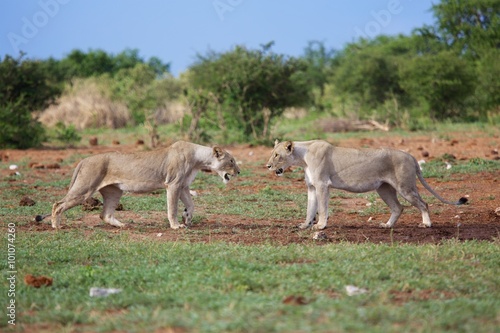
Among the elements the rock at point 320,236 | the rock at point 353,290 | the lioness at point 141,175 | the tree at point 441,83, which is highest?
the tree at point 441,83

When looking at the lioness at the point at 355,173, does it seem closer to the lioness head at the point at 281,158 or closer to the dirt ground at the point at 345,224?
the lioness head at the point at 281,158

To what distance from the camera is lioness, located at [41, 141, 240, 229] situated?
11.4m

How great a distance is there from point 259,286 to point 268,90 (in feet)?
71.6

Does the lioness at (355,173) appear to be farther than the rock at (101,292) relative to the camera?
Yes

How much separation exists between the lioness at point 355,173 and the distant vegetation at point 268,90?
12890 millimetres

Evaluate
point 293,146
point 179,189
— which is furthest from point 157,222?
point 293,146

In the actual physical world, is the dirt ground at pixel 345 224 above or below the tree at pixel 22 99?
below

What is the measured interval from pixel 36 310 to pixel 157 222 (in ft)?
17.1

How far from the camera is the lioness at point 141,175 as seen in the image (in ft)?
37.4

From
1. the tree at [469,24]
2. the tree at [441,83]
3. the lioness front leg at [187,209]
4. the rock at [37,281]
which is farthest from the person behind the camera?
the tree at [469,24]

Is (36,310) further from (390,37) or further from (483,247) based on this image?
(390,37)

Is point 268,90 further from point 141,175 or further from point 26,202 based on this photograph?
point 141,175

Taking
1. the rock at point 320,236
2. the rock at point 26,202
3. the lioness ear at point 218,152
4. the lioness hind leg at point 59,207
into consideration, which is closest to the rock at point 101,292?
the rock at point 320,236

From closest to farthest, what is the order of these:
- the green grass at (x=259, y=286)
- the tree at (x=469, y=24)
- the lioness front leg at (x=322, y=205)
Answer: the green grass at (x=259, y=286) → the lioness front leg at (x=322, y=205) → the tree at (x=469, y=24)
